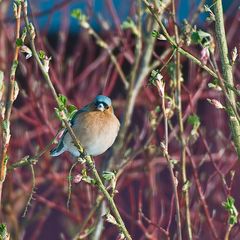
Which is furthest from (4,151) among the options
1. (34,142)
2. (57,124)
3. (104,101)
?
(34,142)

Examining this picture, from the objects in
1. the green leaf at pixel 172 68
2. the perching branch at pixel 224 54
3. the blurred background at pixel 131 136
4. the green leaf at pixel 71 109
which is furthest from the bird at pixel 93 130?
the perching branch at pixel 224 54

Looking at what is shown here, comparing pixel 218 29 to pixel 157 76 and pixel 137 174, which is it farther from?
pixel 137 174

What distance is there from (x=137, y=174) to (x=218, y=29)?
2418 millimetres

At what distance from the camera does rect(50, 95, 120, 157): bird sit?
11.0ft

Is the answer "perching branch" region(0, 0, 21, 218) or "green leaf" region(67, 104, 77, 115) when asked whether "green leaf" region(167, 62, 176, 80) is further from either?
"perching branch" region(0, 0, 21, 218)

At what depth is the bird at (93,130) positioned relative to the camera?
3357 millimetres

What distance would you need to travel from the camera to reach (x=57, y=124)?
5258 mm

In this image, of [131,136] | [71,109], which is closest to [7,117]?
[71,109]

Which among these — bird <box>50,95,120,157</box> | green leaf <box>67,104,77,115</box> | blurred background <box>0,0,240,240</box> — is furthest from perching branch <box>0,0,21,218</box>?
bird <box>50,95,120,157</box>

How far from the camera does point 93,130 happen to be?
3.42 m

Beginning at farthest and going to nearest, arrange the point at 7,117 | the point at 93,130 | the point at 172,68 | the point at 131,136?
1. the point at 131,136
2. the point at 93,130
3. the point at 172,68
4. the point at 7,117

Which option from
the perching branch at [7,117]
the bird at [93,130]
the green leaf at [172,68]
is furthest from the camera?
the bird at [93,130]

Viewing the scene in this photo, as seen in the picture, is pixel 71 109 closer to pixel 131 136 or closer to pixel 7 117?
pixel 7 117

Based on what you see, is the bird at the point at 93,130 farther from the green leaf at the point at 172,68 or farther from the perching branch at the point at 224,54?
the perching branch at the point at 224,54
